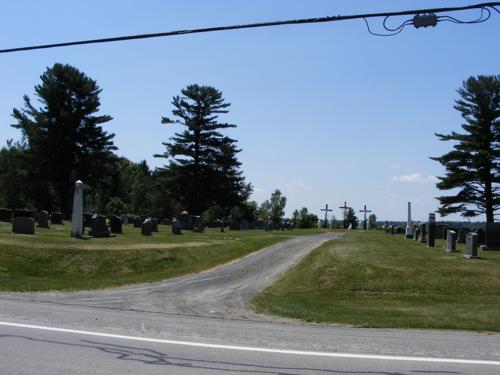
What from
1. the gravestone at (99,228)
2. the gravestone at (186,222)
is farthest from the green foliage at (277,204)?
the gravestone at (99,228)

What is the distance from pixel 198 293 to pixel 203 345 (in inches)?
326

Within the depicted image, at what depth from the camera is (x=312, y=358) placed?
7727 millimetres

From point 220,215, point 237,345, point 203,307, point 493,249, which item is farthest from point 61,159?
point 237,345

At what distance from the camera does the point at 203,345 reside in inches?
332

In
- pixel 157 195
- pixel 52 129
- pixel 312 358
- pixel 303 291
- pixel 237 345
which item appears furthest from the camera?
pixel 157 195

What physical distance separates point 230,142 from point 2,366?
69.5m

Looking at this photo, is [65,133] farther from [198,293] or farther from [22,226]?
[198,293]

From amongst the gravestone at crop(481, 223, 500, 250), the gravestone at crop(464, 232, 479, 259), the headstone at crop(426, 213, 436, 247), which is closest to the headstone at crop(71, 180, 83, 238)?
the headstone at crop(426, 213, 436, 247)

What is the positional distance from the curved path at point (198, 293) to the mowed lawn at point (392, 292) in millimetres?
835

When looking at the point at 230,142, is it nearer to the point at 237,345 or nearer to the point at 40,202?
the point at 40,202

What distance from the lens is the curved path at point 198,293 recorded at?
1359cm

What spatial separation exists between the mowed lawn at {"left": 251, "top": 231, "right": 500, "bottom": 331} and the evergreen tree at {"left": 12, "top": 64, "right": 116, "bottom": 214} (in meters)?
50.3

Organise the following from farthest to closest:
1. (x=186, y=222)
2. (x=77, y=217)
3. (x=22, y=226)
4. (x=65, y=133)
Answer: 1. (x=65, y=133)
2. (x=186, y=222)
3. (x=77, y=217)
4. (x=22, y=226)

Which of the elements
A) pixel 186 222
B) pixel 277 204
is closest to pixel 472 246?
pixel 186 222
